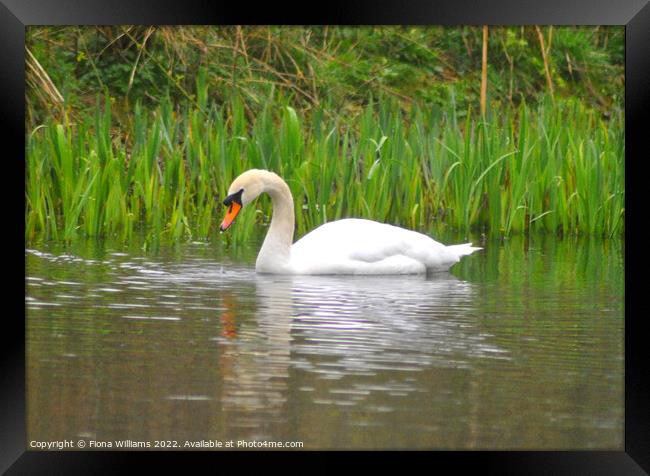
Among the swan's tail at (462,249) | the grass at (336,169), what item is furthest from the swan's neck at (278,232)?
the swan's tail at (462,249)

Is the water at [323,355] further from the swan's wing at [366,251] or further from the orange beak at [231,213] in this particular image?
the orange beak at [231,213]

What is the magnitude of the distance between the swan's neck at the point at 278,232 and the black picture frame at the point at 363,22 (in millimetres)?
2564

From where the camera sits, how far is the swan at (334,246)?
820cm

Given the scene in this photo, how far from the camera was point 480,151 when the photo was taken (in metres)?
9.38

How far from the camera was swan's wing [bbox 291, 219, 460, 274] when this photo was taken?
26.9 ft

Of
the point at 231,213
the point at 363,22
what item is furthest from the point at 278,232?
the point at 363,22

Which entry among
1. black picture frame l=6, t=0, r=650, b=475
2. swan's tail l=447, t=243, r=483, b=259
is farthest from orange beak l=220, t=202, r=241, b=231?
black picture frame l=6, t=0, r=650, b=475

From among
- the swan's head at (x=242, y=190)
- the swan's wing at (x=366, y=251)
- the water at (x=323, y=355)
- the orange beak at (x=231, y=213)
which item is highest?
the swan's head at (x=242, y=190)

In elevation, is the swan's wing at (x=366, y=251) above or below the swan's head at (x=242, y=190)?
below

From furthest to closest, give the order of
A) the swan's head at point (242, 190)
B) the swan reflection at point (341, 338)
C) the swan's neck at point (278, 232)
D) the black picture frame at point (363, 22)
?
1. the swan's head at point (242, 190)
2. the swan's neck at point (278, 232)
3. the black picture frame at point (363, 22)
4. the swan reflection at point (341, 338)

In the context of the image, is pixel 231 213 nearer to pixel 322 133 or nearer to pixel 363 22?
pixel 322 133

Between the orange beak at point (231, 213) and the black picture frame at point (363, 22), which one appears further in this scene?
the orange beak at point (231, 213)

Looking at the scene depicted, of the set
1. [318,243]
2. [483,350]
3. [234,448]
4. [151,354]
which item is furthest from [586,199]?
[234,448]

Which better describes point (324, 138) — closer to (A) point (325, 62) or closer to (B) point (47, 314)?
(A) point (325, 62)
